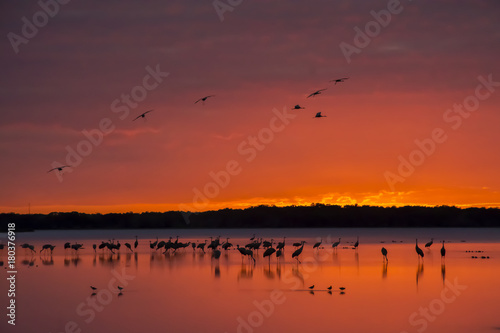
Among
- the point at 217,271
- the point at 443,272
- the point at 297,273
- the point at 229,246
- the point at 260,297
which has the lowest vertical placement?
the point at 260,297

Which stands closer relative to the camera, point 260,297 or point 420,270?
point 260,297

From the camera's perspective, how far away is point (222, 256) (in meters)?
43.4

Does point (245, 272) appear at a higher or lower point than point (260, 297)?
higher

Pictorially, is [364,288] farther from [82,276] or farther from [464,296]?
[82,276]

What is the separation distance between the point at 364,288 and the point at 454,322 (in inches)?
268

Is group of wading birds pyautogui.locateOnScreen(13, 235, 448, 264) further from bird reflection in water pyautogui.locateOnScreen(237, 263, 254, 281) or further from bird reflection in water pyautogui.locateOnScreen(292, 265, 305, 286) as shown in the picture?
bird reflection in water pyautogui.locateOnScreen(237, 263, 254, 281)

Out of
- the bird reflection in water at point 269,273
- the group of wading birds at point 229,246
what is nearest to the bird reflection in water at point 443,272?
the group of wading birds at point 229,246

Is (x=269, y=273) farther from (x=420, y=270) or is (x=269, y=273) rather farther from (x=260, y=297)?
(x=260, y=297)

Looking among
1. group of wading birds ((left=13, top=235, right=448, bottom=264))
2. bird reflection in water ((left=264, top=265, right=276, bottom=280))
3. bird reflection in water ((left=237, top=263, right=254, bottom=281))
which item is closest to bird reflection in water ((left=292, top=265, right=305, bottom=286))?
bird reflection in water ((left=264, top=265, right=276, bottom=280))

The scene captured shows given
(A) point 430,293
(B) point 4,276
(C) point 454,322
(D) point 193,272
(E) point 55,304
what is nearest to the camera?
(C) point 454,322

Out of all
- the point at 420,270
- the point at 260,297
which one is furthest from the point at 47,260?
the point at 260,297

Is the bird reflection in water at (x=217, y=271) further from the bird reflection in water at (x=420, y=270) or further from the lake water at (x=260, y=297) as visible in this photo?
the bird reflection in water at (x=420, y=270)

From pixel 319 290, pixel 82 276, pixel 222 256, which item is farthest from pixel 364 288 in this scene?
pixel 222 256

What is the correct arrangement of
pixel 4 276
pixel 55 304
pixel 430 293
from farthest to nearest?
pixel 4 276 < pixel 430 293 < pixel 55 304
